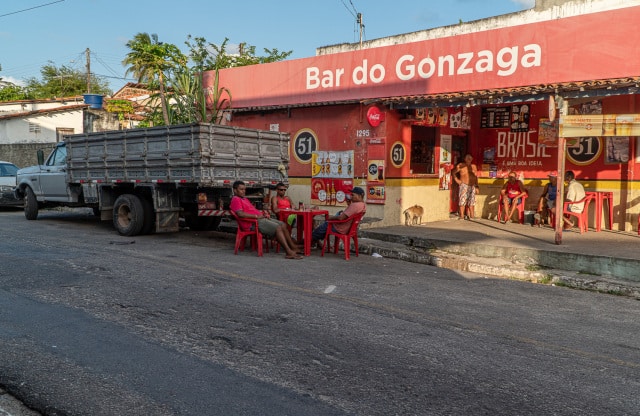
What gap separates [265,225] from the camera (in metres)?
9.68

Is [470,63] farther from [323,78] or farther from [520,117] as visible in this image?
[323,78]

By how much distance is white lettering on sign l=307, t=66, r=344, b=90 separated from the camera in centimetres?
1439

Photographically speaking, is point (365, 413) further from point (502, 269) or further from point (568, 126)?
point (568, 126)

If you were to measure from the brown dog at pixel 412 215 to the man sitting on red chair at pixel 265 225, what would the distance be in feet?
13.1

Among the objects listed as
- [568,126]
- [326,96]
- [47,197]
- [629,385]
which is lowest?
[629,385]

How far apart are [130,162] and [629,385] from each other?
399 inches

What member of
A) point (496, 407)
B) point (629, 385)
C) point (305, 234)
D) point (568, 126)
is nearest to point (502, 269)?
point (568, 126)

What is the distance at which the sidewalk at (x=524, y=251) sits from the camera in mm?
8344

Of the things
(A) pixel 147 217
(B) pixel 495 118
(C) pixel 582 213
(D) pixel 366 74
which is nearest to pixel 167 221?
(A) pixel 147 217

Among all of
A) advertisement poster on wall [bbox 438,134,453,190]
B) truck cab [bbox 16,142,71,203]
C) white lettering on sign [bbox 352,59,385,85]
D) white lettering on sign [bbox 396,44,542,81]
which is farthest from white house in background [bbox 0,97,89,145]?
advertisement poster on wall [bbox 438,134,453,190]

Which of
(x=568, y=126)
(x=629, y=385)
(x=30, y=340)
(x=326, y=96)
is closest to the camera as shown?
(x=629, y=385)

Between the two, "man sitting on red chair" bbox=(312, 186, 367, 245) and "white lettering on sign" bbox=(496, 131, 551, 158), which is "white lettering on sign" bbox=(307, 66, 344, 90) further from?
"man sitting on red chair" bbox=(312, 186, 367, 245)

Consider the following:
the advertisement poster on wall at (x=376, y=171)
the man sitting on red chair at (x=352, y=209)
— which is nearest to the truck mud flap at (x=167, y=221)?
the man sitting on red chair at (x=352, y=209)

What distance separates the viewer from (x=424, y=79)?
13008 millimetres
